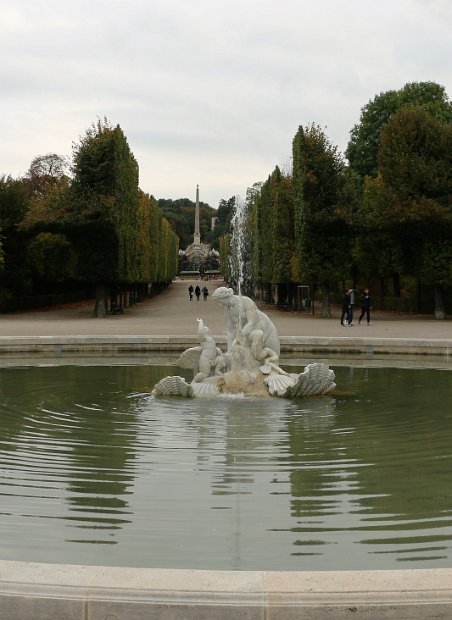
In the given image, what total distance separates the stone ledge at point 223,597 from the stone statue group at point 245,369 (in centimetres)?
884

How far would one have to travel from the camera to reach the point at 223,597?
443 cm

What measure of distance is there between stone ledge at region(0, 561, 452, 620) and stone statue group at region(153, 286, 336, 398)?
884 centimetres

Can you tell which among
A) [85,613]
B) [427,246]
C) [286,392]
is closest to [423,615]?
[85,613]

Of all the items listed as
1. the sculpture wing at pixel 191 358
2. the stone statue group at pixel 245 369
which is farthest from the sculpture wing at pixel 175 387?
the sculpture wing at pixel 191 358

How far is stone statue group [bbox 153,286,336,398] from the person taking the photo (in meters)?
13.5

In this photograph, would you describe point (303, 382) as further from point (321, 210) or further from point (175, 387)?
point (321, 210)

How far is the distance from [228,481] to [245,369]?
548 cm

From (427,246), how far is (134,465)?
30383mm

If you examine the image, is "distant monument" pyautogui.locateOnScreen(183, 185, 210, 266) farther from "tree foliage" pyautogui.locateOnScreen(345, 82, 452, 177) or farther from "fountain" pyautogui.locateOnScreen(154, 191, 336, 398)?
"fountain" pyautogui.locateOnScreen(154, 191, 336, 398)

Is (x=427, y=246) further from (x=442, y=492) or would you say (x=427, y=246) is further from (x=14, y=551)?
(x=14, y=551)

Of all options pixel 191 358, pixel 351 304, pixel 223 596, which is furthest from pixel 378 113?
pixel 223 596

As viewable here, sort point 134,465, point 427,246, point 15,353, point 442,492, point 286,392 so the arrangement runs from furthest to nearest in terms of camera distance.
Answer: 1. point 427,246
2. point 15,353
3. point 286,392
4. point 134,465
5. point 442,492

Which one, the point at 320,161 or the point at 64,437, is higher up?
the point at 320,161

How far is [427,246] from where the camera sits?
3772cm
